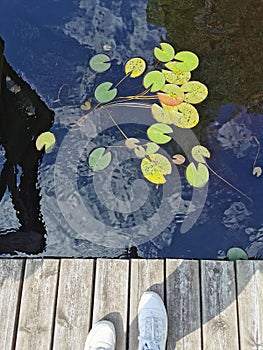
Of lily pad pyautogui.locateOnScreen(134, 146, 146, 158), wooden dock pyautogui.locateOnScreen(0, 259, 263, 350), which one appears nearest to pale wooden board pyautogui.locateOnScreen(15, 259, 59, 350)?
wooden dock pyautogui.locateOnScreen(0, 259, 263, 350)

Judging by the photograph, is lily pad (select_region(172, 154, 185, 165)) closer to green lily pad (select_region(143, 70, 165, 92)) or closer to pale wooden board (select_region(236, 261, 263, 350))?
green lily pad (select_region(143, 70, 165, 92))

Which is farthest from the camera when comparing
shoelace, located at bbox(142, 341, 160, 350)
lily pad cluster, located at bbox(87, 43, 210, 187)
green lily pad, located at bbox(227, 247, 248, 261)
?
lily pad cluster, located at bbox(87, 43, 210, 187)

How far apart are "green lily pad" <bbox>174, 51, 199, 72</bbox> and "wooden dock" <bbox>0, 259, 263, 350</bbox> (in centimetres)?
83

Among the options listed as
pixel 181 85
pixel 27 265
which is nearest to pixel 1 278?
pixel 27 265

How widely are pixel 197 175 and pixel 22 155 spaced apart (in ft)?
2.36

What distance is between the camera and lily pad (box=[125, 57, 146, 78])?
1912 mm

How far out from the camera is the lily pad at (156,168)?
177 centimetres

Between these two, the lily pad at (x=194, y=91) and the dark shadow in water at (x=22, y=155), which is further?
the lily pad at (x=194, y=91)

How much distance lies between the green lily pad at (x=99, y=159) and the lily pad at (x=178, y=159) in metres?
0.26

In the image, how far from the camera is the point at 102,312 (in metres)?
1.55

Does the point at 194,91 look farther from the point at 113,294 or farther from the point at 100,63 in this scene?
the point at 113,294

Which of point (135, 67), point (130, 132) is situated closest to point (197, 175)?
point (130, 132)

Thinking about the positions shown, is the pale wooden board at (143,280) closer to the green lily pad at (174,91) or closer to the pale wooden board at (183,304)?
the pale wooden board at (183,304)

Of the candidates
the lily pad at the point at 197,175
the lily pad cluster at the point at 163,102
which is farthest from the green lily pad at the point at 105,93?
the lily pad at the point at 197,175
